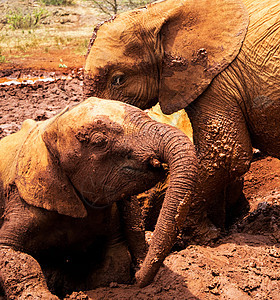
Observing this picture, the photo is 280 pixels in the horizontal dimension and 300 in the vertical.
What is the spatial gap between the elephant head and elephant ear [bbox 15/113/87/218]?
3.52 feet

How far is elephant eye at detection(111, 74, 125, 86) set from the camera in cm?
385

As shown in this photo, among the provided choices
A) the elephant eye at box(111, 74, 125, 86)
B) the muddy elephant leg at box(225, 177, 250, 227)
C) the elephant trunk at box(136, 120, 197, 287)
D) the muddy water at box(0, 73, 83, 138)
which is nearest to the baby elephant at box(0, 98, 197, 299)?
the elephant trunk at box(136, 120, 197, 287)

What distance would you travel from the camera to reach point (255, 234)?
416 centimetres

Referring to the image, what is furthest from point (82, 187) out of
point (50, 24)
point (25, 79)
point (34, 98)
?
point (50, 24)

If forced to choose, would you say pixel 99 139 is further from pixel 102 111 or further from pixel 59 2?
pixel 59 2

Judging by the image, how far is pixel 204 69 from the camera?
384 centimetres

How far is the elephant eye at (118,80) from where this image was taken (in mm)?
3846

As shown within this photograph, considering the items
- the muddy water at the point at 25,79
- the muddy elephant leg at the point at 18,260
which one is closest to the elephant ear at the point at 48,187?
the muddy elephant leg at the point at 18,260

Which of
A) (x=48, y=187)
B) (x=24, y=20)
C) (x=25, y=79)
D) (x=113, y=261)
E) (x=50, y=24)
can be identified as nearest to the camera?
(x=48, y=187)

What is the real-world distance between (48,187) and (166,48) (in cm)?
168

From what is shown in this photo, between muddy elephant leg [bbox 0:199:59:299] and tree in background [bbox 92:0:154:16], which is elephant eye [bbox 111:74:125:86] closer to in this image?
muddy elephant leg [bbox 0:199:59:299]

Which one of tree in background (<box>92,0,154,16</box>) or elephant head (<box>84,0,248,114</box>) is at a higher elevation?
elephant head (<box>84,0,248,114</box>)

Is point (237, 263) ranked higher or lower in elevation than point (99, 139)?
lower

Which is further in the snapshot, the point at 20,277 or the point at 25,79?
the point at 25,79
